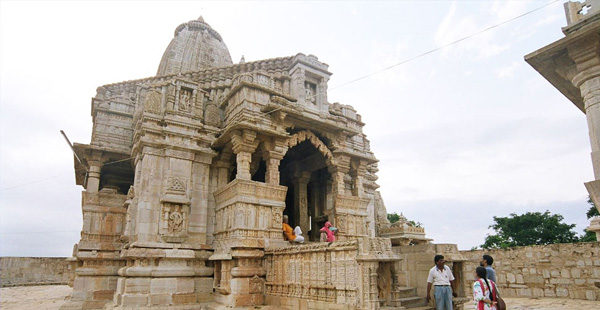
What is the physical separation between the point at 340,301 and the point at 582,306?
27.7 feet

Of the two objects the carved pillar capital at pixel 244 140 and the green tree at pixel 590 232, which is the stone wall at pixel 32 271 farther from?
the green tree at pixel 590 232

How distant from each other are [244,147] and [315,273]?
16.3ft

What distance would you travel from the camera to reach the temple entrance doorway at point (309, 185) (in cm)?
1486

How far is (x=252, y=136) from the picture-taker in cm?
1191

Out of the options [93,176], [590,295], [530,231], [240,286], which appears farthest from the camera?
[530,231]

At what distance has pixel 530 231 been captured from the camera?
33.8m

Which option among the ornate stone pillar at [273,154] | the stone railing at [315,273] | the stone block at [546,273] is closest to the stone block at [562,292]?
the stone block at [546,273]

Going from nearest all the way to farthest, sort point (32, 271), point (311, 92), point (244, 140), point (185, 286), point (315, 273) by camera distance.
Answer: point (315, 273) < point (185, 286) < point (244, 140) < point (311, 92) < point (32, 271)

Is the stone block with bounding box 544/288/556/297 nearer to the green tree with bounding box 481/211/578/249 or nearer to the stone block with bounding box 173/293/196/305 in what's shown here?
the stone block with bounding box 173/293/196/305

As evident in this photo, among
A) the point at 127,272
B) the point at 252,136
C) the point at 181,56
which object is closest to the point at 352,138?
the point at 252,136

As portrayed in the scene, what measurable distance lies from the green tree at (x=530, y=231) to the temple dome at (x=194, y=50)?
29.1m

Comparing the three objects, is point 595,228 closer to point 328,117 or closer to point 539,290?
point 539,290

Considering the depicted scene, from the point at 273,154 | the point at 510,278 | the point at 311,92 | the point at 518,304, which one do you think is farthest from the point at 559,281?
the point at 311,92

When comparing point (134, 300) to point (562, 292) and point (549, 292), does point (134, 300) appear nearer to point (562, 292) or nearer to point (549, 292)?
point (549, 292)
